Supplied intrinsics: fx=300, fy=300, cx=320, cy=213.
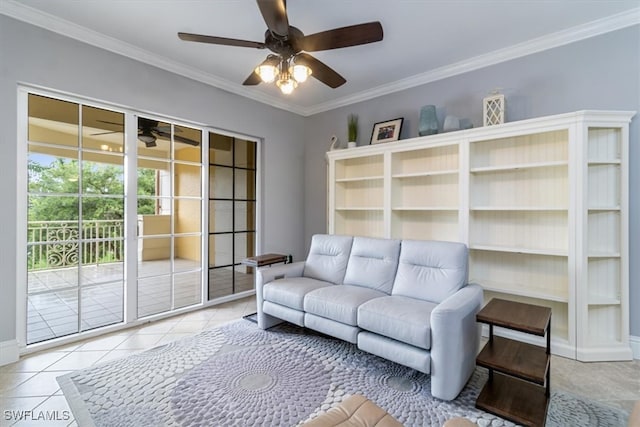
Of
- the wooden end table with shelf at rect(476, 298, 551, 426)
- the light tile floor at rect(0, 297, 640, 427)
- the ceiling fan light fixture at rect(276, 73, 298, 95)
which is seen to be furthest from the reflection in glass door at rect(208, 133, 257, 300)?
the wooden end table with shelf at rect(476, 298, 551, 426)

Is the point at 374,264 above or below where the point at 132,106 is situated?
below

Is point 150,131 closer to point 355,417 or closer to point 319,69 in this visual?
point 319,69

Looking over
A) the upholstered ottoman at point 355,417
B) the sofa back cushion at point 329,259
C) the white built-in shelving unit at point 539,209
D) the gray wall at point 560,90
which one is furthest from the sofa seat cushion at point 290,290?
the gray wall at point 560,90

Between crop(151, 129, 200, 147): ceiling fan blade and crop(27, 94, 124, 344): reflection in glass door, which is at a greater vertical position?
crop(151, 129, 200, 147): ceiling fan blade

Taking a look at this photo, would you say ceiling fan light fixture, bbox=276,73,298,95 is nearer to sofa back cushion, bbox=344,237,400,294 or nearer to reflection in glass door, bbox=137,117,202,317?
sofa back cushion, bbox=344,237,400,294

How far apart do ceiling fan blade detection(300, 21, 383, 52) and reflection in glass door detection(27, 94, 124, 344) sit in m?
2.22

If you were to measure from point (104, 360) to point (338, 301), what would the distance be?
1971 millimetres

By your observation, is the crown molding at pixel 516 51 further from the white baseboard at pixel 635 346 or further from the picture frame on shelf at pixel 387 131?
the white baseboard at pixel 635 346

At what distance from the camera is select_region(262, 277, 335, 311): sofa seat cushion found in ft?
9.04

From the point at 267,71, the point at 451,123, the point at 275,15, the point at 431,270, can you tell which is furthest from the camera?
the point at 451,123

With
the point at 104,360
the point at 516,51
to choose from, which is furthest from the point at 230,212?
the point at 516,51

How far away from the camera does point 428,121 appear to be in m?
3.33

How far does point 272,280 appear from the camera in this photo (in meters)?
3.11

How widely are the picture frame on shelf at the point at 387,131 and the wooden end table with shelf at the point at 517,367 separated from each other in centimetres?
228
